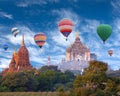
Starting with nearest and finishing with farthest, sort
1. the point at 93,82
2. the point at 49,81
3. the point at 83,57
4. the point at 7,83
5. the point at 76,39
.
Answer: the point at 93,82 < the point at 7,83 < the point at 49,81 < the point at 76,39 < the point at 83,57

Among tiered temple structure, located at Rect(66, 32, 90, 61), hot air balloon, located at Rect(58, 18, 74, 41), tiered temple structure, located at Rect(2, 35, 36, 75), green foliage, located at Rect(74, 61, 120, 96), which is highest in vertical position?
tiered temple structure, located at Rect(66, 32, 90, 61)

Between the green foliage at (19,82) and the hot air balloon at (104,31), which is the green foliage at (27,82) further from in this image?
the hot air balloon at (104,31)

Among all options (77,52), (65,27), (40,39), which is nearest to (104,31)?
(65,27)

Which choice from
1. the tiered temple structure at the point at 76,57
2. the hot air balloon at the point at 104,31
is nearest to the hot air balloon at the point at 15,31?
the hot air balloon at the point at 104,31

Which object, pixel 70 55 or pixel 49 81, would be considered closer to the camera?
pixel 49 81

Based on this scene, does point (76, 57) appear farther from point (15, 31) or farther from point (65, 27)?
point (65, 27)

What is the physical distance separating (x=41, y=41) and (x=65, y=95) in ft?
165

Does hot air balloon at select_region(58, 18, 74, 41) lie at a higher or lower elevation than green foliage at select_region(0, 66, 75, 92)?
higher

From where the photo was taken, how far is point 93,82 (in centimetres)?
2900

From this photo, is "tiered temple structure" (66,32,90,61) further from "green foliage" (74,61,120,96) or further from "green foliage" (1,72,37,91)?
"green foliage" (74,61,120,96)

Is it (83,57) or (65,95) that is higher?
(83,57)

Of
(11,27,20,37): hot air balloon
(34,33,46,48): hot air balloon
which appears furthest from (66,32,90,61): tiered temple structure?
(34,33,46,48): hot air balloon

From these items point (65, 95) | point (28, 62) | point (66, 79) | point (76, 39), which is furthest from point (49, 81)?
point (76, 39)

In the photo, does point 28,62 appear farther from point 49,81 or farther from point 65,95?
point 65,95
